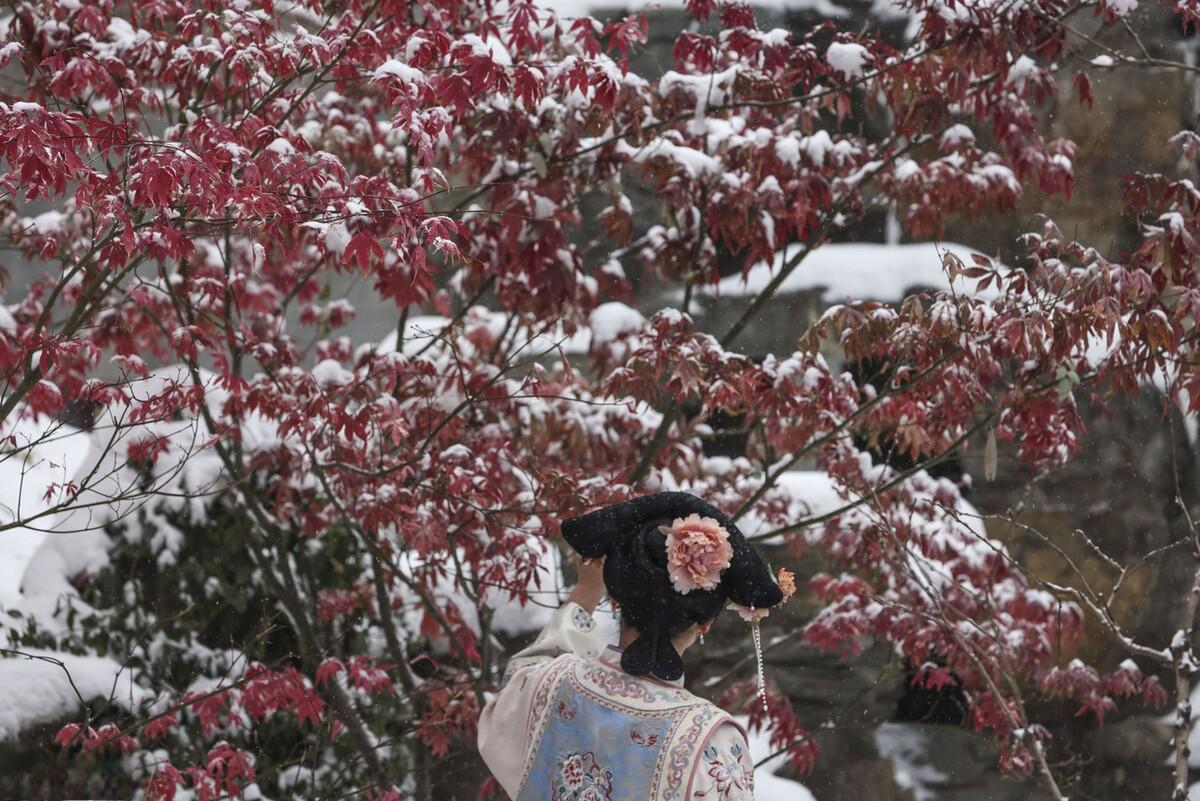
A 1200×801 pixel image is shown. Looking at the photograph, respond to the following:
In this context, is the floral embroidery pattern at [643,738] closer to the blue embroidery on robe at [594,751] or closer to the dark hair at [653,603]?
the blue embroidery on robe at [594,751]

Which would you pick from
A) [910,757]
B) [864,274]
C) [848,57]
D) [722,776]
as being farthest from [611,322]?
[910,757]

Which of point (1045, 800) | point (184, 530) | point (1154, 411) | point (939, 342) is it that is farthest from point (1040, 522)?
point (184, 530)

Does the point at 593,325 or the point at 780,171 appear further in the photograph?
the point at 593,325

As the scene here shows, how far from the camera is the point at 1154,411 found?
875 cm

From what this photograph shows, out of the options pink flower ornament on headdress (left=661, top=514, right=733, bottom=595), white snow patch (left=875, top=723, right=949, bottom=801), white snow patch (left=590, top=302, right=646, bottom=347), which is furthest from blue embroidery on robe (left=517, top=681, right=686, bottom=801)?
white snow patch (left=875, top=723, right=949, bottom=801)

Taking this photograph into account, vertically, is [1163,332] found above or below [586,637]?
above

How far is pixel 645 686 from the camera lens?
2.60 m

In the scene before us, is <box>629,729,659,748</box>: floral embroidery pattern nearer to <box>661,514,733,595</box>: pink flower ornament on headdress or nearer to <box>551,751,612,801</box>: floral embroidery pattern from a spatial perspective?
<box>551,751,612,801</box>: floral embroidery pattern

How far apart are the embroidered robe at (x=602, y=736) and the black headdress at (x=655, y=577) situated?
0.25 feet

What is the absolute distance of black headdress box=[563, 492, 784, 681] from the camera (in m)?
2.56

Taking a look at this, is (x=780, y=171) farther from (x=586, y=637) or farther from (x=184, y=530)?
(x=184, y=530)

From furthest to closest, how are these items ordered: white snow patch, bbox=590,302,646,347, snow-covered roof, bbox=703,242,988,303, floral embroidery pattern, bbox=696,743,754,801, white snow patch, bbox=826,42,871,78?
snow-covered roof, bbox=703,242,988,303 < white snow patch, bbox=590,302,646,347 < white snow patch, bbox=826,42,871,78 < floral embroidery pattern, bbox=696,743,754,801

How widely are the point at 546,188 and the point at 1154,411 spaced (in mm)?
5839

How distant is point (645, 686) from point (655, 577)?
253 mm
